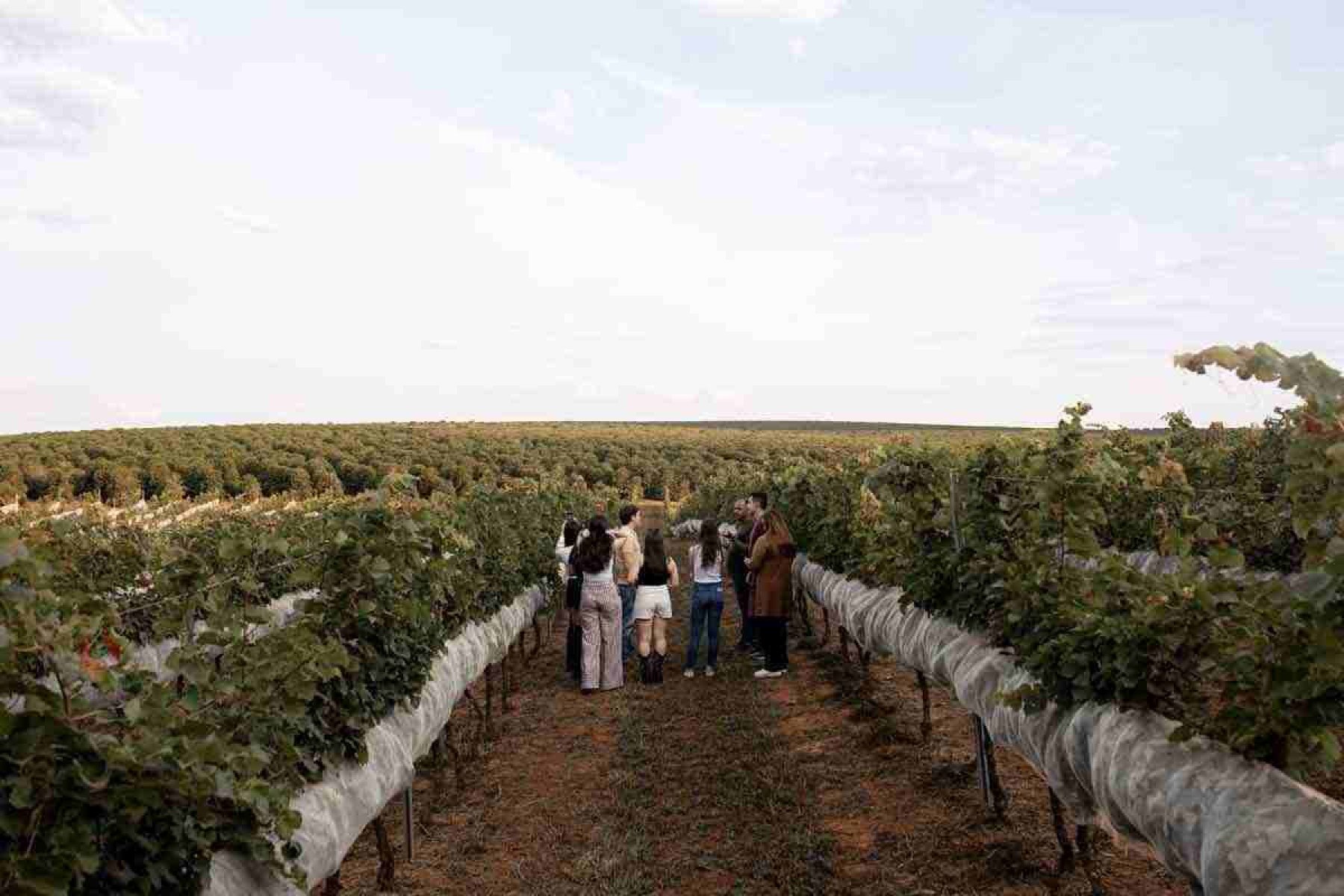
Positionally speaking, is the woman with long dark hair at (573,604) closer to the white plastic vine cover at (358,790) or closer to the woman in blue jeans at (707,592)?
the woman in blue jeans at (707,592)

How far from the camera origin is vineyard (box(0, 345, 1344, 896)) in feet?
9.67

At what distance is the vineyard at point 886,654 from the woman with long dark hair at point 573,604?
1.22 metres

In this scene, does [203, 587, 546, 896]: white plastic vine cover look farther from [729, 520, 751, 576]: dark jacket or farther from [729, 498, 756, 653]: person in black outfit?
[729, 498, 756, 653]: person in black outfit

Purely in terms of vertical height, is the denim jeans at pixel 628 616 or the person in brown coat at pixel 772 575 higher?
the person in brown coat at pixel 772 575

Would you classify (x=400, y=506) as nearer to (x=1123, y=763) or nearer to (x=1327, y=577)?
(x=1123, y=763)

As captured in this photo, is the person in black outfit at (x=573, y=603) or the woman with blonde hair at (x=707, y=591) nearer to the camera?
the woman with blonde hair at (x=707, y=591)

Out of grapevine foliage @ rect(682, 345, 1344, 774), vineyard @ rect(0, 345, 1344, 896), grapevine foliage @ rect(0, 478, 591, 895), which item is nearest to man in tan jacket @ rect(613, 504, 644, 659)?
vineyard @ rect(0, 345, 1344, 896)

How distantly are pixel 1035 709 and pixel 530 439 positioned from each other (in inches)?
2685

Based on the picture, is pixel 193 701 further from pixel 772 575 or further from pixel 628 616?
pixel 628 616

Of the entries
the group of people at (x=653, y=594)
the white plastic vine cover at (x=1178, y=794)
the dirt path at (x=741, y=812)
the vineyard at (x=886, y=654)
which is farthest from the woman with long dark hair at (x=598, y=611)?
the white plastic vine cover at (x=1178, y=794)

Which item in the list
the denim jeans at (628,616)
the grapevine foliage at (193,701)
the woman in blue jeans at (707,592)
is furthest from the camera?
the denim jeans at (628,616)

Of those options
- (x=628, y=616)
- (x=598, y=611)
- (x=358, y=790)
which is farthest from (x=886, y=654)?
(x=358, y=790)

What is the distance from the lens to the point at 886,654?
385 inches

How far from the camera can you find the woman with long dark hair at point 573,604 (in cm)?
1259
